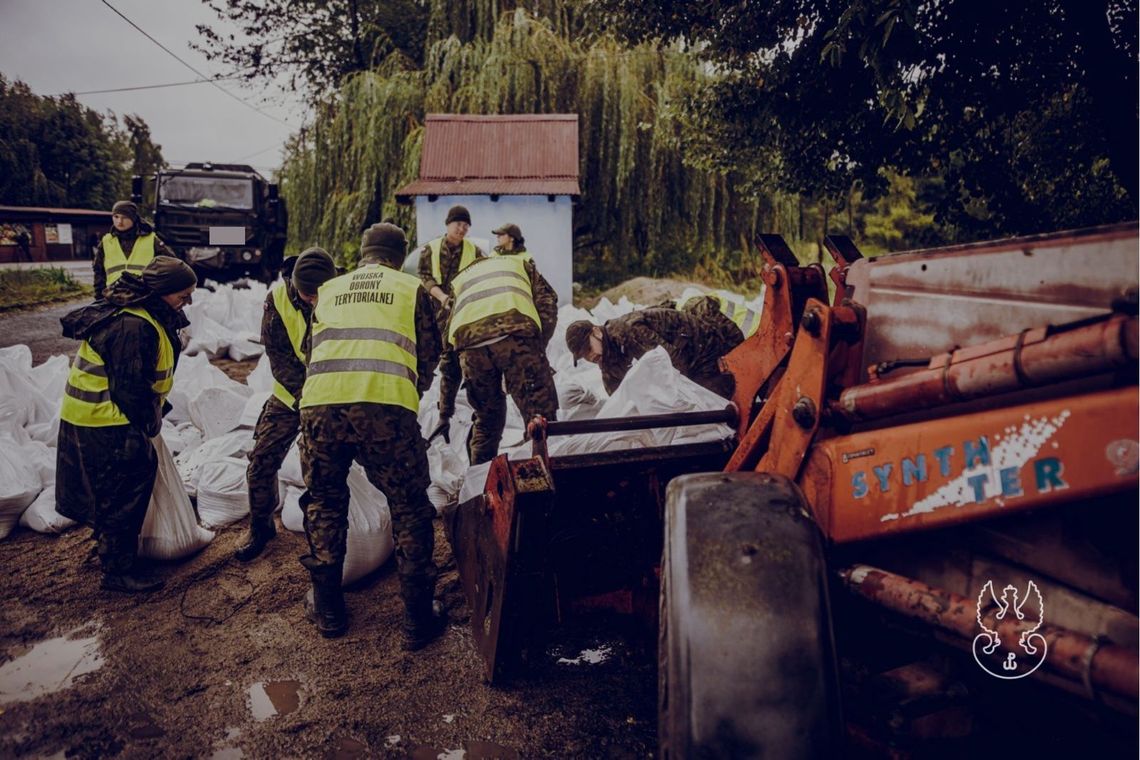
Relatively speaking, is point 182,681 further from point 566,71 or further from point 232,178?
point 232,178

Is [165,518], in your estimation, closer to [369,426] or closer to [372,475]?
[372,475]

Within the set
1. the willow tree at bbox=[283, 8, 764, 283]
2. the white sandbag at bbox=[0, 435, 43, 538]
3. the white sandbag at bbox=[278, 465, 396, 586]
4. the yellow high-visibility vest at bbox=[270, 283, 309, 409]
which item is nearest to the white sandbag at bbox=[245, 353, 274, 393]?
the white sandbag at bbox=[0, 435, 43, 538]

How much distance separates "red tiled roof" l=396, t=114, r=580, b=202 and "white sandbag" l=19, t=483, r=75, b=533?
7.34m

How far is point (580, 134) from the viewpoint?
12000mm

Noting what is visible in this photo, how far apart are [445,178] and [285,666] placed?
8997 millimetres

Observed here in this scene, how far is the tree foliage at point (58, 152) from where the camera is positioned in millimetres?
15159

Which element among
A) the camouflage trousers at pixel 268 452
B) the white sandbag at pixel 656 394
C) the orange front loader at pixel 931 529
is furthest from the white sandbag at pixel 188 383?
the orange front loader at pixel 931 529

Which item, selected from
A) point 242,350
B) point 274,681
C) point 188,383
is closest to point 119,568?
point 274,681

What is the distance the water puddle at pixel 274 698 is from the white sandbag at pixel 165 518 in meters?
1.21

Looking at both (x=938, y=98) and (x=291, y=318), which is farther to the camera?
(x=938, y=98)

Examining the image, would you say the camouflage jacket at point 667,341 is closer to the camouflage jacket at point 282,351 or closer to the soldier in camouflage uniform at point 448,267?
the soldier in camouflage uniform at point 448,267

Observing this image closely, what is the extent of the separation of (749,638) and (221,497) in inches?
129

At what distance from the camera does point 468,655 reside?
2756mm

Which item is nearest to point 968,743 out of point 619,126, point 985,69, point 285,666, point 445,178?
point 285,666
